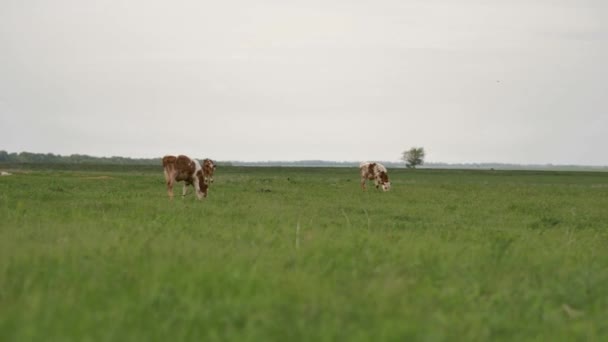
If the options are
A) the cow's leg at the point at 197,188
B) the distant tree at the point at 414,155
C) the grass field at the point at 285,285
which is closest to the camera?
the grass field at the point at 285,285

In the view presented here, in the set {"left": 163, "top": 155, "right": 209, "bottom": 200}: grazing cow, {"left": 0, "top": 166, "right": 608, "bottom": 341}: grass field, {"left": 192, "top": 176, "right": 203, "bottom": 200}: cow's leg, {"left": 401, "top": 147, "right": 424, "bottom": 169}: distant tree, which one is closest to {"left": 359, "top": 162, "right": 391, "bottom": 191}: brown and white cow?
{"left": 163, "top": 155, "right": 209, "bottom": 200}: grazing cow

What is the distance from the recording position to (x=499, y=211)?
21.7 meters

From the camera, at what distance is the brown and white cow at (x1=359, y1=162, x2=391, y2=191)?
3659 cm

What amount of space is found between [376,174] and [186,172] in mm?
15607

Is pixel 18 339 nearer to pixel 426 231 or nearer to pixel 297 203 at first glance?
pixel 426 231

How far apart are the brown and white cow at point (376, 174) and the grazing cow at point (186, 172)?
13985 mm

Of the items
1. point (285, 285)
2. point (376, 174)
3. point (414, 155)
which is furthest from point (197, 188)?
point (414, 155)

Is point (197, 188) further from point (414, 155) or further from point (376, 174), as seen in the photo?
point (414, 155)

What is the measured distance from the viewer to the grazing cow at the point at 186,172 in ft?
80.3

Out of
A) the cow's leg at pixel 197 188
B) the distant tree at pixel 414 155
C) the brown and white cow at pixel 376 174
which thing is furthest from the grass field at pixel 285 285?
the distant tree at pixel 414 155

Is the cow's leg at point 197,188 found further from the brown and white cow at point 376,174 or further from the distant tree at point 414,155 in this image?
the distant tree at point 414,155

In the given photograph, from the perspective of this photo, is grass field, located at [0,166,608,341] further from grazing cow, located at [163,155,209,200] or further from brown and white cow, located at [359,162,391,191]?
brown and white cow, located at [359,162,391,191]

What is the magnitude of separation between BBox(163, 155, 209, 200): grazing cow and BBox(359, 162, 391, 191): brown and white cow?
14.0 m

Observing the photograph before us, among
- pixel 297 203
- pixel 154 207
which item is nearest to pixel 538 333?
pixel 154 207
